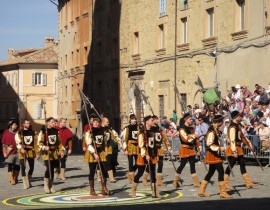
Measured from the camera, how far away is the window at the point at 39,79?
8781cm

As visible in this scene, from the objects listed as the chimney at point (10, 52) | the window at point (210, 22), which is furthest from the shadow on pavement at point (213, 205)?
the chimney at point (10, 52)

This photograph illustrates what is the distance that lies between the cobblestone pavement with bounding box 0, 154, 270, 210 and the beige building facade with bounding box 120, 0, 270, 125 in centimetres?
514

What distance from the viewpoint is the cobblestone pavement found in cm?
1652

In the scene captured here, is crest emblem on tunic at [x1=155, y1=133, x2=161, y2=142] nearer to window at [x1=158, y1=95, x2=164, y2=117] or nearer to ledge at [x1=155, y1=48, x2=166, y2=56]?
ledge at [x1=155, y1=48, x2=166, y2=56]

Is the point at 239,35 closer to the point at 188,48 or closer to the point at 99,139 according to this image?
the point at 188,48

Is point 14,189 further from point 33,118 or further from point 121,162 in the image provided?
point 33,118

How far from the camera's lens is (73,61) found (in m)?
63.0

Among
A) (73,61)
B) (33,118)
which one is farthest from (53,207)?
(33,118)

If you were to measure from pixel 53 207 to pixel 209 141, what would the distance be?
3.79 m

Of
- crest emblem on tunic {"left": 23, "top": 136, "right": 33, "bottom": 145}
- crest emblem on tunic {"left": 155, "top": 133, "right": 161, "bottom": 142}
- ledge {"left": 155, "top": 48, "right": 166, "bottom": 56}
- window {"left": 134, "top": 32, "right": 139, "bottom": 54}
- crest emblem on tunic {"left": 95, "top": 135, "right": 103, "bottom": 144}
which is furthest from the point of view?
window {"left": 134, "top": 32, "right": 139, "bottom": 54}

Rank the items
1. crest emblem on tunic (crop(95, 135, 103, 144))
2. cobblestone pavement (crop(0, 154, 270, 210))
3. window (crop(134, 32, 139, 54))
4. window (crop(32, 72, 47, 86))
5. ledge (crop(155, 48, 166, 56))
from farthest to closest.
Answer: window (crop(32, 72, 47, 86)) < window (crop(134, 32, 139, 54)) < ledge (crop(155, 48, 166, 56)) < crest emblem on tunic (crop(95, 135, 103, 144)) < cobblestone pavement (crop(0, 154, 270, 210))

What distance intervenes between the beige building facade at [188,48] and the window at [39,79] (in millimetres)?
37634

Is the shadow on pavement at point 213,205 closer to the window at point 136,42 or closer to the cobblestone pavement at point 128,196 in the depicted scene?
the cobblestone pavement at point 128,196

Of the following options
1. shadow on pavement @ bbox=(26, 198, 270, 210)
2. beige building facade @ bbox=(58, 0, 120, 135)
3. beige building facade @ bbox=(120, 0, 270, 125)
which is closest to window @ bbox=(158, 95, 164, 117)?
beige building facade @ bbox=(120, 0, 270, 125)
